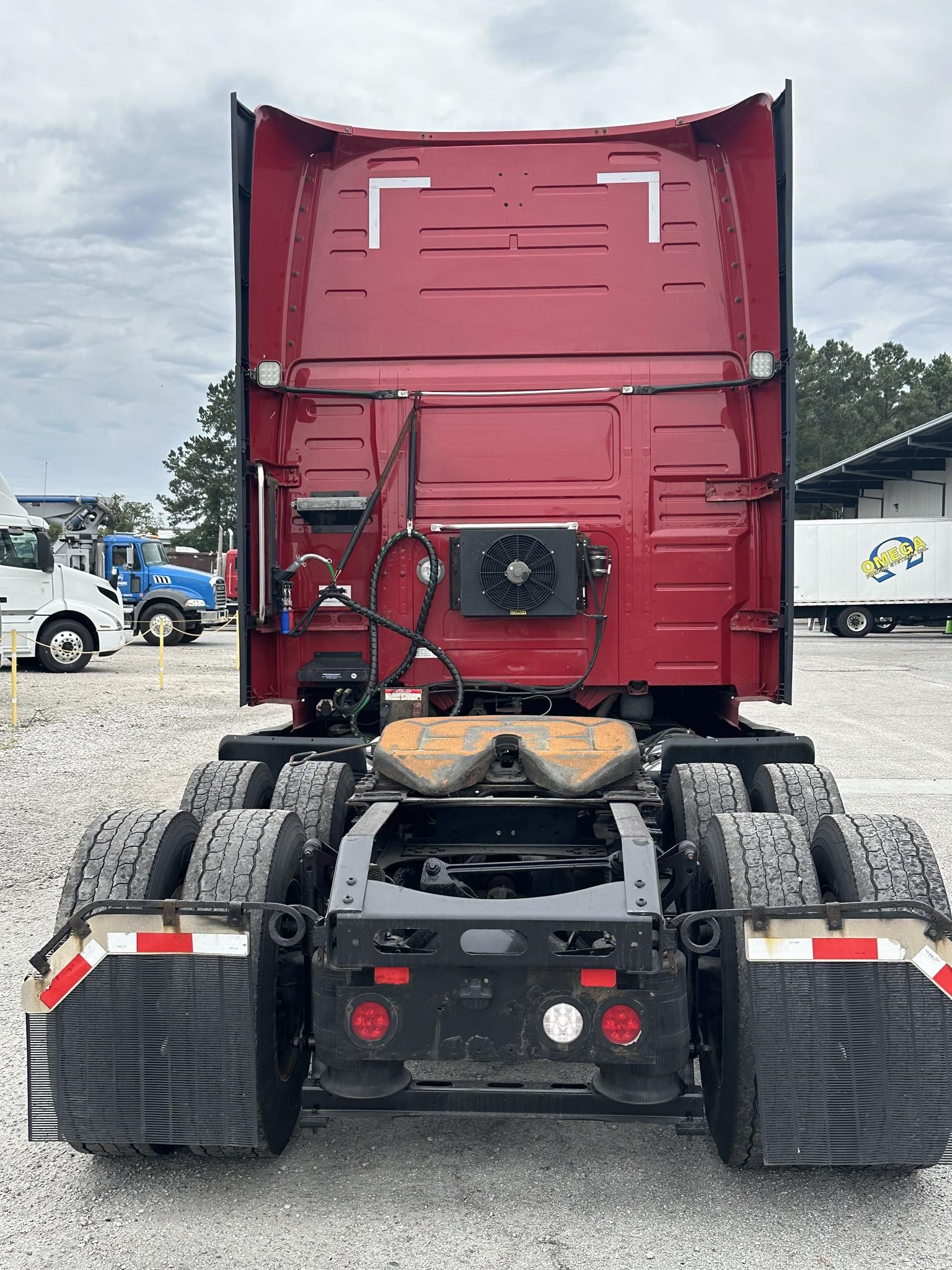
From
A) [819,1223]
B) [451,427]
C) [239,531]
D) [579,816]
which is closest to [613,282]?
[451,427]

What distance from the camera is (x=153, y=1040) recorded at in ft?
9.12

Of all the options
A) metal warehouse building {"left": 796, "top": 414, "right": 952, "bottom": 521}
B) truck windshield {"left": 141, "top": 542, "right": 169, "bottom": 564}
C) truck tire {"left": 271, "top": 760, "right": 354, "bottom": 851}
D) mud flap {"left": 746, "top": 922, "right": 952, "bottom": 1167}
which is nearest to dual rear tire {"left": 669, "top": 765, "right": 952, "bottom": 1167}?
mud flap {"left": 746, "top": 922, "right": 952, "bottom": 1167}

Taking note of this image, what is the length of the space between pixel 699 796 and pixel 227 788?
5.90ft

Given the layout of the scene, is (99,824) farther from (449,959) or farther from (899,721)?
(899,721)

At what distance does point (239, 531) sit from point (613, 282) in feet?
6.91

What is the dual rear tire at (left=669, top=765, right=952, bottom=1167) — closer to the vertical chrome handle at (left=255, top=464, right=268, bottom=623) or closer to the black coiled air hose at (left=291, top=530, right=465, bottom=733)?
the black coiled air hose at (left=291, top=530, right=465, bottom=733)

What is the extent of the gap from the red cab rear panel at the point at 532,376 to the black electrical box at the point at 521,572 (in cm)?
12

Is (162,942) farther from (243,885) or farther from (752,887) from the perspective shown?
(752,887)

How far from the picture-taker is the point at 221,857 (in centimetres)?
310

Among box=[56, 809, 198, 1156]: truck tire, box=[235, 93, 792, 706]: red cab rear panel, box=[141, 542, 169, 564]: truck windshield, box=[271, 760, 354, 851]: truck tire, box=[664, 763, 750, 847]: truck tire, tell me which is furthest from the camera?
box=[141, 542, 169, 564]: truck windshield

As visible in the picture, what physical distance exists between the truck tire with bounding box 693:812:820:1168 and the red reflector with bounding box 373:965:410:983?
0.85 metres

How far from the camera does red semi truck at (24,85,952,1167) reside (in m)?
3.06

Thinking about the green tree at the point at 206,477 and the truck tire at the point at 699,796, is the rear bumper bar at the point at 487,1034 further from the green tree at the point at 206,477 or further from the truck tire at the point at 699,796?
the green tree at the point at 206,477

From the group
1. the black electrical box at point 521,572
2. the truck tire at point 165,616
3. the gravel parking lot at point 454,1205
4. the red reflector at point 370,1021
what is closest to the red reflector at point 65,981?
the gravel parking lot at point 454,1205
